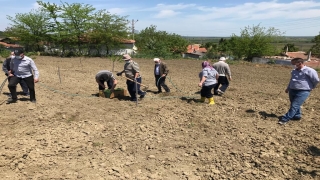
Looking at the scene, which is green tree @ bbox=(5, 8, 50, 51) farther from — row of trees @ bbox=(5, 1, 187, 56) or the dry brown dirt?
the dry brown dirt

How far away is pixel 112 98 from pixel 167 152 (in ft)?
12.3

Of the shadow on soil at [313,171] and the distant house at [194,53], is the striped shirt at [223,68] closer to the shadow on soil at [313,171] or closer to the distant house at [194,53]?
the shadow on soil at [313,171]

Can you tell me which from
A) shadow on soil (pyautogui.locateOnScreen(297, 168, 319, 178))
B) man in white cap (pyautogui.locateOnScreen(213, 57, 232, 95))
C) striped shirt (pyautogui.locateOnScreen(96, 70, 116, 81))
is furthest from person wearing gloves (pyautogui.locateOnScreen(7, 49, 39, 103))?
shadow on soil (pyautogui.locateOnScreen(297, 168, 319, 178))

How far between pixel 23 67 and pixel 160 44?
983 inches

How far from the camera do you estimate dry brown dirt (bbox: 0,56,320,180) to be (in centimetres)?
367

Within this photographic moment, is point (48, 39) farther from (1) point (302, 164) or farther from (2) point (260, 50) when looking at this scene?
(1) point (302, 164)

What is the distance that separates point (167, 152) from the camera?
4250 millimetres

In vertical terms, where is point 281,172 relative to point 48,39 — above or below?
below

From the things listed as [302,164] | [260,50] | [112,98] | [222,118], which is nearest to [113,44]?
[260,50]

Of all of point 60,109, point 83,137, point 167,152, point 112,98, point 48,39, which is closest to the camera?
point 167,152

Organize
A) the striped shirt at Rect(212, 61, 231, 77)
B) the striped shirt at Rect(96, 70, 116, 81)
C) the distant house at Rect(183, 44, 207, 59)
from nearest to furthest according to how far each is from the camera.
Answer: the striped shirt at Rect(96, 70, 116, 81) < the striped shirt at Rect(212, 61, 231, 77) < the distant house at Rect(183, 44, 207, 59)

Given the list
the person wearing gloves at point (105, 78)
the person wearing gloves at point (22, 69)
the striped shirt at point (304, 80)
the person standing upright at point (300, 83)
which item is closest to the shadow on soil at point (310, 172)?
the person standing upright at point (300, 83)

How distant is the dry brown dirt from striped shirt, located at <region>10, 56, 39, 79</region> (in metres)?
0.84

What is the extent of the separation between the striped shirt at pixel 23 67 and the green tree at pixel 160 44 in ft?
73.3
